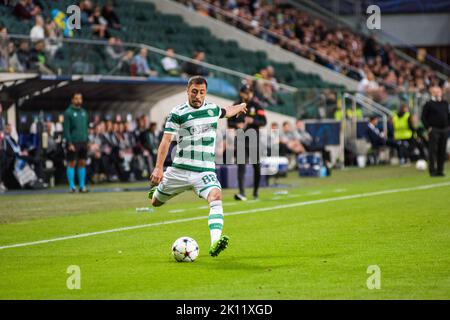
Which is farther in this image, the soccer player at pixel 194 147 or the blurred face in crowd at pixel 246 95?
the blurred face in crowd at pixel 246 95

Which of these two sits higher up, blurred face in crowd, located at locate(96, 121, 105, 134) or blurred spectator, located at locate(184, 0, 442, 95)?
blurred spectator, located at locate(184, 0, 442, 95)

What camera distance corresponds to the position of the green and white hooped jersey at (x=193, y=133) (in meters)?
12.1

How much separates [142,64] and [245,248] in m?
16.3

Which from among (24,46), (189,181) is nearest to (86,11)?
(24,46)

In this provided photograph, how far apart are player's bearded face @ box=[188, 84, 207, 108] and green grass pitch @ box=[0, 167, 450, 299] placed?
179 cm

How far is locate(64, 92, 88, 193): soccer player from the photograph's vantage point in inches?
938

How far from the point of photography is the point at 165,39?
115 feet

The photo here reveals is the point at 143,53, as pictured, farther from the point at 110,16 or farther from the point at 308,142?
the point at 308,142

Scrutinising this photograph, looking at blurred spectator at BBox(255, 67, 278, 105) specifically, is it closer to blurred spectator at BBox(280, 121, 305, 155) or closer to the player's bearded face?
blurred spectator at BBox(280, 121, 305, 155)

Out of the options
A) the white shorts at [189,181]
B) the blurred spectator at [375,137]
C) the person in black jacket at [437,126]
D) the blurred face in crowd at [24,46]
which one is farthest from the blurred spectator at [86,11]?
the white shorts at [189,181]

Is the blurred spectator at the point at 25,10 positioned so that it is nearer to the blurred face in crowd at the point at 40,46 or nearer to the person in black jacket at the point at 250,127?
the blurred face in crowd at the point at 40,46

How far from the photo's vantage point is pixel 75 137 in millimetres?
24047

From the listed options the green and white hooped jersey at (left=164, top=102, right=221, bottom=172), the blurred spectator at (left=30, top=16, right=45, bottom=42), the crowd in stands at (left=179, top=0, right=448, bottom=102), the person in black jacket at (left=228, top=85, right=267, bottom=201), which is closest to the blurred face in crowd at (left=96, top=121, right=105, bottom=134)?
the blurred spectator at (left=30, top=16, right=45, bottom=42)

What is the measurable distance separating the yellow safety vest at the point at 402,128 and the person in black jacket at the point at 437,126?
6017mm
